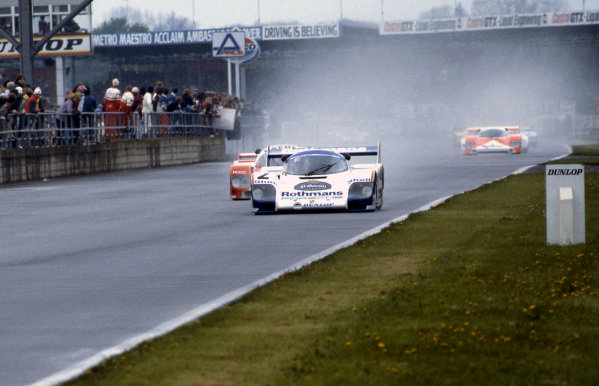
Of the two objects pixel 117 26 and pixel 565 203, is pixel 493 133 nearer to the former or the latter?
pixel 565 203

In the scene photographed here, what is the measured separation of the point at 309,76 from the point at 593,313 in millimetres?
96067

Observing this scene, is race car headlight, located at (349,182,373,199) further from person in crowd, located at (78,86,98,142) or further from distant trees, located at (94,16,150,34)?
distant trees, located at (94,16,150,34)

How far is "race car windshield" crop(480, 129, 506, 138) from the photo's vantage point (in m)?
45.2

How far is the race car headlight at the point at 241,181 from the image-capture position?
21797mm

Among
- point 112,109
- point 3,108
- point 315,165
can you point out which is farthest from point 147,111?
point 315,165

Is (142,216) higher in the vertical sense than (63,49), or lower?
lower

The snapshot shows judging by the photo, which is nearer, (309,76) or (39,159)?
(39,159)

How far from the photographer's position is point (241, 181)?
21.8m

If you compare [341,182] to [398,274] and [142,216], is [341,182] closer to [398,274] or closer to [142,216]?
[142,216]

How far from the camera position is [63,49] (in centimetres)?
5209

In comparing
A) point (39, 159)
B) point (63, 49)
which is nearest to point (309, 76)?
point (63, 49)

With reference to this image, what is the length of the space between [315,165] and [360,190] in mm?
1212

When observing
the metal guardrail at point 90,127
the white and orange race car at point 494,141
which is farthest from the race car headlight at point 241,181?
the white and orange race car at point 494,141

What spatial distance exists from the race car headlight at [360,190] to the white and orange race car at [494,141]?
86.8 ft
